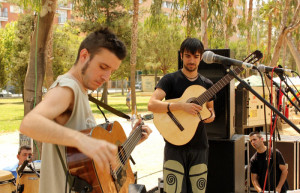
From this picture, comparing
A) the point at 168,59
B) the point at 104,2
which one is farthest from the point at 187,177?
the point at 168,59

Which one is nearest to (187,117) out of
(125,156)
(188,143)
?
(188,143)

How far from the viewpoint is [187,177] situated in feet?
11.4

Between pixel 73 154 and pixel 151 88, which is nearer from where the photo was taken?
pixel 73 154

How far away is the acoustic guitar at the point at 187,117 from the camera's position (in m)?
3.51

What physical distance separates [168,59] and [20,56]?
1367cm

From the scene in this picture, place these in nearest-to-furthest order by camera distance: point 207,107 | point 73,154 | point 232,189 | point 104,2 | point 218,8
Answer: point 73,154
point 207,107
point 232,189
point 218,8
point 104,2

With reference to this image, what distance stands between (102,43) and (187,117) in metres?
1.90

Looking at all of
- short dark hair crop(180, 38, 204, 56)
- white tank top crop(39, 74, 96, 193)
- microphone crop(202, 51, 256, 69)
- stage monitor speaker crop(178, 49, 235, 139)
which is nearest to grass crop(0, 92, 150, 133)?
stage monitor speaker crop(178, 49, 235, 139)

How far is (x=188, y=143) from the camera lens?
11.3 feet

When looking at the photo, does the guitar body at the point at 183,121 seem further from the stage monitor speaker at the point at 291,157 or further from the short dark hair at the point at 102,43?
the stage monitor speaker at the point at 291,157

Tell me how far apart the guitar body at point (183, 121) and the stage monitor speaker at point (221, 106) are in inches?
52.9

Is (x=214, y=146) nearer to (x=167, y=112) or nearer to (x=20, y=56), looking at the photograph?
(x=167, y=112)

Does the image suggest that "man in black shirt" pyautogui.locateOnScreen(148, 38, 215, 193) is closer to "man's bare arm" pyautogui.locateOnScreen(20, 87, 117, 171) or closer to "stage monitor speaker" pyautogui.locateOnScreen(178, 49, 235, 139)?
A: "stage monitor speaker" pyautogui.locateOnScreen(178, 49, 235, 139)

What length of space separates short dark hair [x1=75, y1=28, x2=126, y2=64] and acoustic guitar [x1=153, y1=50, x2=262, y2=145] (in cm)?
165
